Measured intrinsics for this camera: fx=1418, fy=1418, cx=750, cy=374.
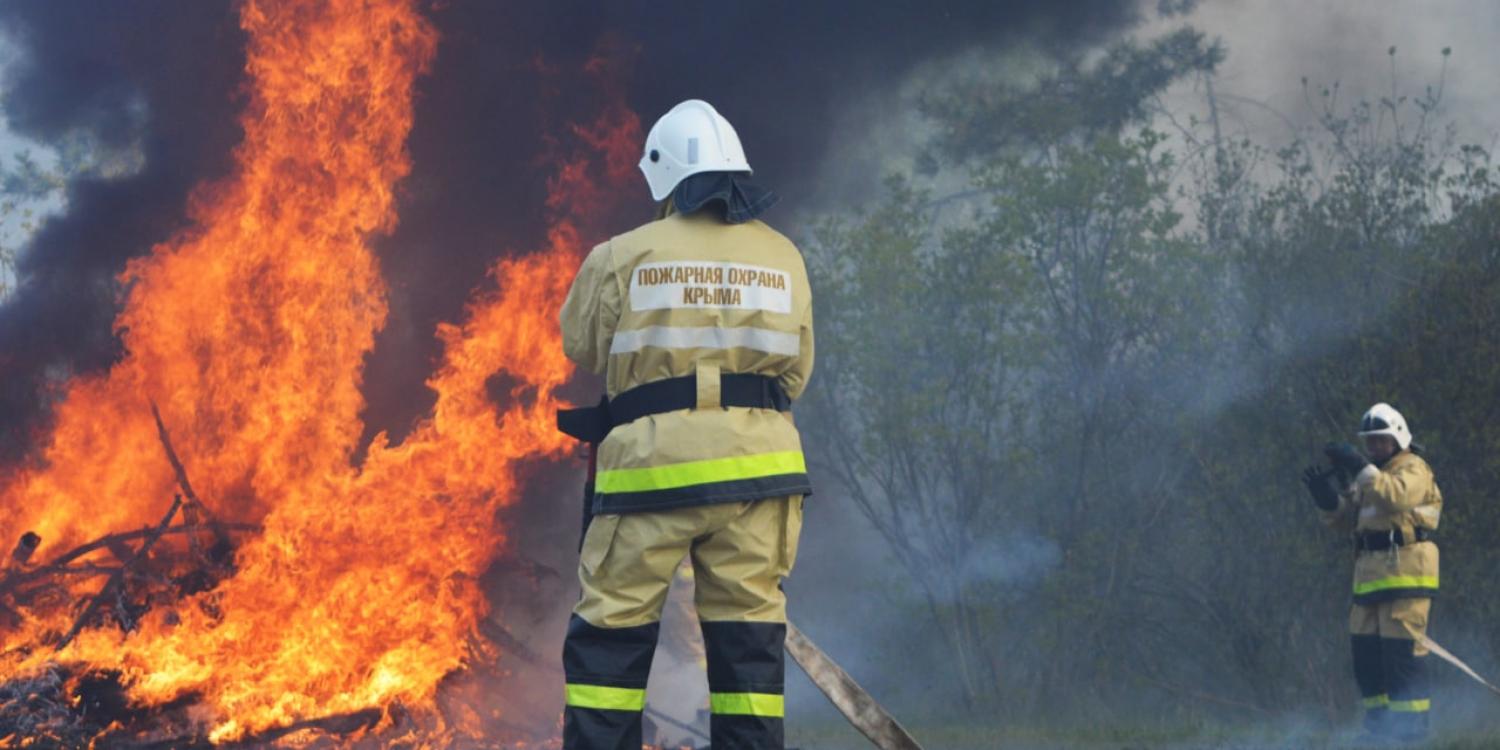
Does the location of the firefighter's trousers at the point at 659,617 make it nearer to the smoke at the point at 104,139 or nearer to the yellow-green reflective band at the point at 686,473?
the yellow-green reflective band at the point at 686,473

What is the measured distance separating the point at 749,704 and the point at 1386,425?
20.6ft

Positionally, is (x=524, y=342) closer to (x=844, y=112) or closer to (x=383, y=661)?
(x=383, y=661)

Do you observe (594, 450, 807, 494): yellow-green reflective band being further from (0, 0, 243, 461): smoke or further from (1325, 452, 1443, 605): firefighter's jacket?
(1325, 452, 1443, 605): firefighter's jacket

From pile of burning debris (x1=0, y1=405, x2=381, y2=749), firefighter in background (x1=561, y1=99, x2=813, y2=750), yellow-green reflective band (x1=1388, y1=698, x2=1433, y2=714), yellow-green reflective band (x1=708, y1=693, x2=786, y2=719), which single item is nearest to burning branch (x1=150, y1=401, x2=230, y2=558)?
pile of burning debris (x1=0, y1=405, x2=381, y2=749)

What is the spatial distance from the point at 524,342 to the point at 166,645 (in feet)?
8.77

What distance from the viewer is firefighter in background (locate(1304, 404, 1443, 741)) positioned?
28.3 ft

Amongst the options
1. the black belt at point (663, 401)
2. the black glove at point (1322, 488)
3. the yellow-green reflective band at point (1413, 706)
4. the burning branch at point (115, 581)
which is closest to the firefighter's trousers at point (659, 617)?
the black belt at point (663, 401)

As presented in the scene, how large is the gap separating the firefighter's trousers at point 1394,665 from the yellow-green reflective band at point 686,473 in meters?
5.98

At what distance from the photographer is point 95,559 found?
27.9 ft

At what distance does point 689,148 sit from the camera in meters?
4.45

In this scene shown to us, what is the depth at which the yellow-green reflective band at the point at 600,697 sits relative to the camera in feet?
13.2

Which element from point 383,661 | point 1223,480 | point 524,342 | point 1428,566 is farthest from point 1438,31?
point 383,661

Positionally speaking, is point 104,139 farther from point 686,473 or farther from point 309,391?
point 686,473

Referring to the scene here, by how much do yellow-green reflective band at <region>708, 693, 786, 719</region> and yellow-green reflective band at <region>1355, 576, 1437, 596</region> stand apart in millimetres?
5924
